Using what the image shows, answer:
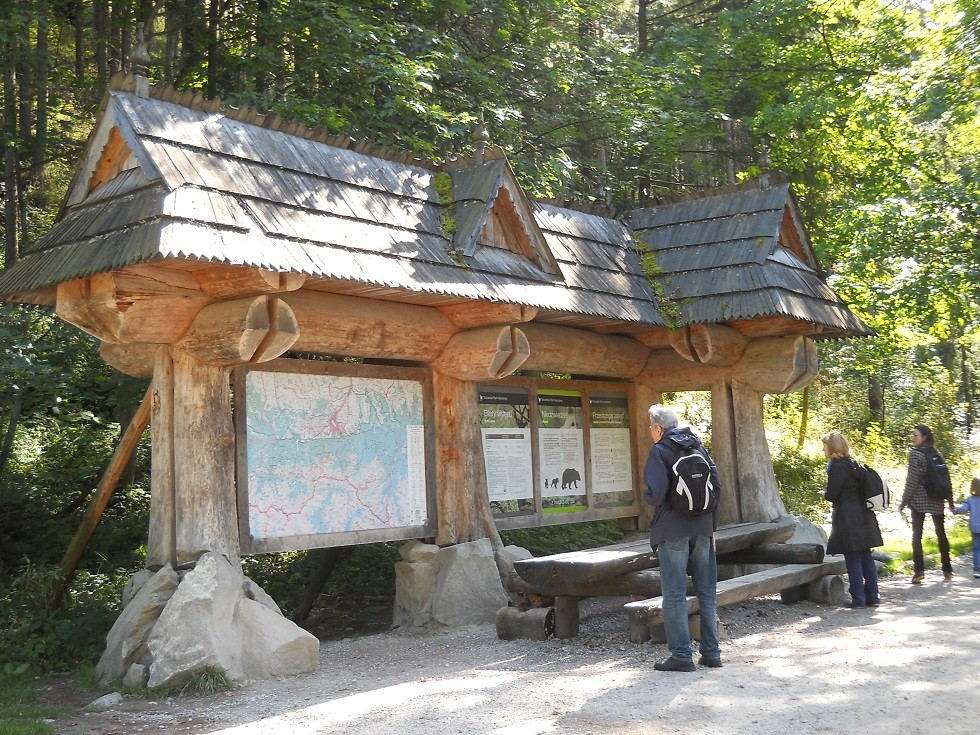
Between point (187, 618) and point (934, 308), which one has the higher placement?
point (934, 308)

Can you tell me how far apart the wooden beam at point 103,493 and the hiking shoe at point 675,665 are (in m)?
4.43

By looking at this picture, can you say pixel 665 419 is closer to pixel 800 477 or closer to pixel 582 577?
pixel 582 577

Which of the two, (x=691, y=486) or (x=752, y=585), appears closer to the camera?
(x=691, y=486)

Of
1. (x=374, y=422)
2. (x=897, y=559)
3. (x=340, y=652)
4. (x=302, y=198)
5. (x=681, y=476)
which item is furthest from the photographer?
(x=897, y=559)

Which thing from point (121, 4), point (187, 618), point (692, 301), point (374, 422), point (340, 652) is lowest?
point (340, 652)

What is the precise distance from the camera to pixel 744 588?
8242 millimetres

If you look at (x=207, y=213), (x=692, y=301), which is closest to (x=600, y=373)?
(x=692, y=301)

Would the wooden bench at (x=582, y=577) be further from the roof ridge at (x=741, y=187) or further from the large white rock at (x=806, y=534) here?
the roof ridge at (x=741, y=187)

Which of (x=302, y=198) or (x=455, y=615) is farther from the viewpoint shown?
(x=455, y=615)

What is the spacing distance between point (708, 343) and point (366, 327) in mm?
4202

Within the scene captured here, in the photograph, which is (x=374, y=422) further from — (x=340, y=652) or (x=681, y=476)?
(x=681, y=476)

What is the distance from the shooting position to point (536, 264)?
30.2 feet

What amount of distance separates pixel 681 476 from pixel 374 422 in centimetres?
321

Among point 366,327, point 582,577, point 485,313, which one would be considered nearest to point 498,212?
point 485,313
